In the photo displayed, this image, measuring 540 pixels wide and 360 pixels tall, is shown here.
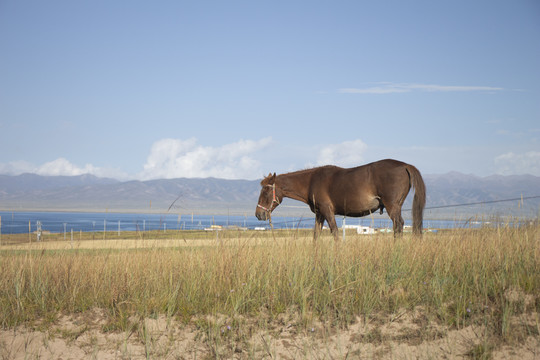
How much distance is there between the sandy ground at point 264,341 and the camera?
5000mm

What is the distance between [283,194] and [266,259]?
5.53 m

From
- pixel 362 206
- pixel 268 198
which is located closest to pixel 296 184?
pixel 268 198

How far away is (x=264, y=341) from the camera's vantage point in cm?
529

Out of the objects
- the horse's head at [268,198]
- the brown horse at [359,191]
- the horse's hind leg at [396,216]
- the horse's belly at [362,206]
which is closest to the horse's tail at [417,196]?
the brown horse at [359,191]

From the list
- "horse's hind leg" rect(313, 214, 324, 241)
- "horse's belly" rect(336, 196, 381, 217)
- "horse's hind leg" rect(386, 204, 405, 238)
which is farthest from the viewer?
"horse's belly" rect(336, 196, 381, 217)

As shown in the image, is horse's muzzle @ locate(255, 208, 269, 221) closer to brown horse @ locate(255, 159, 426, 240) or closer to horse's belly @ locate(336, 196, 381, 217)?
brown horse @ locate(255, 159, 426, 240)

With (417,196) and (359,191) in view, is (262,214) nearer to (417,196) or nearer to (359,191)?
(359,191)

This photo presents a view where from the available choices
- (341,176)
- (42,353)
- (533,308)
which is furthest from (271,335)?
(341,176)

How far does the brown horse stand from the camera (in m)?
11.2

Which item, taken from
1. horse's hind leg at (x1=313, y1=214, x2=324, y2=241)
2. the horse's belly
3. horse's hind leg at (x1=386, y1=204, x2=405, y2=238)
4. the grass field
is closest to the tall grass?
the grass field

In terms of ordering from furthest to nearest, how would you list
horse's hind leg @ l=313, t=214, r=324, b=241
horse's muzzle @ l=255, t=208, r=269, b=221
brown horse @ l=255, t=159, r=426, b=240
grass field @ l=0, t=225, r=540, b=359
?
horse's muzzle @ l=255, t=208, r=269, b=221
horse's hind leg @ l=313, t=214, r=324, b=241
brown horse @ l=255, t=159, r=426, b=240
grass field @ l=0, t=225, r=540, b=359

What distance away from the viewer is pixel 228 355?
5.19 metres

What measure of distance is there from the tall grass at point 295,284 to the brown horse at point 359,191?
10.2ft

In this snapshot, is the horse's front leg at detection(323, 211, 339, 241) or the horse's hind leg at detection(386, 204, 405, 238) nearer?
the horse's hind leg at detection(386, 204, 405, 238)
